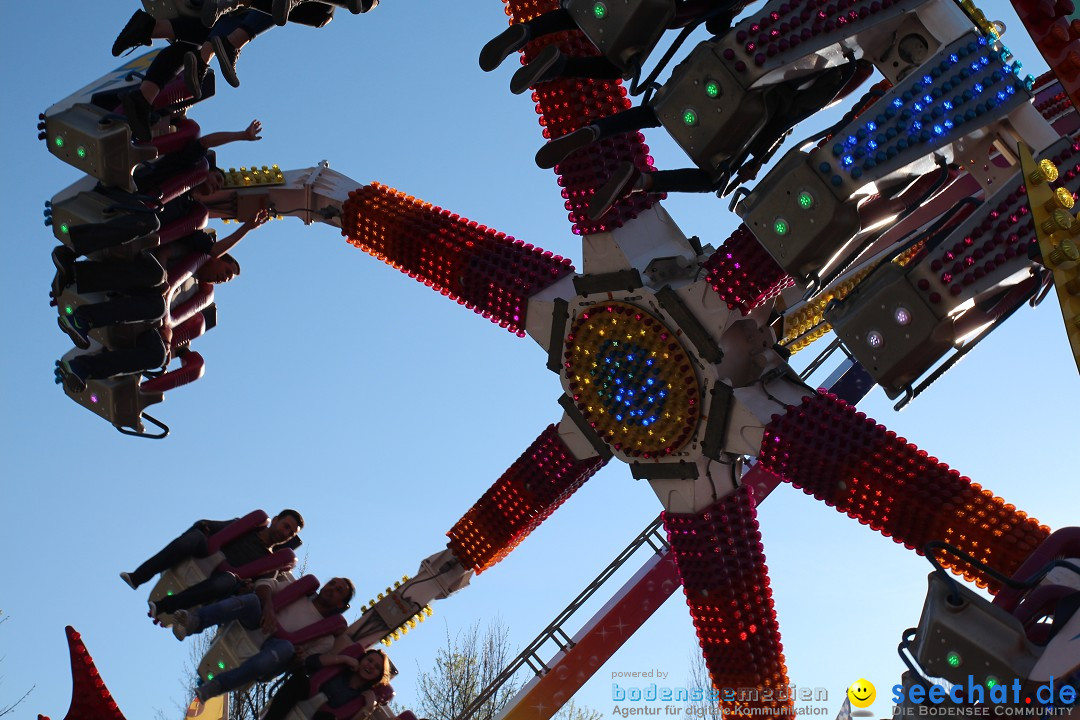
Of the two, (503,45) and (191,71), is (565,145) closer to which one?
(503,45)

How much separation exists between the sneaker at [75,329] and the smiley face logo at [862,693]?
6993 mm

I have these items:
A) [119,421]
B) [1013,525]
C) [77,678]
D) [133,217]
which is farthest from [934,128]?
[77,678]

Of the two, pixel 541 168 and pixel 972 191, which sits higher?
pixel 541 168

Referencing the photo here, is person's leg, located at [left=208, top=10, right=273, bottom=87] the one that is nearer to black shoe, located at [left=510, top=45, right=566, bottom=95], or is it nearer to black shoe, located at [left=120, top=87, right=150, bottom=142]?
black shoe, located at [left=120, top=87, right=150, bottom=142]

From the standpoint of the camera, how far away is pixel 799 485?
10586mm

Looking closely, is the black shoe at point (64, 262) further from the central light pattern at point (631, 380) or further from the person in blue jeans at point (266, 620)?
the central light pattern at point (631, 380)

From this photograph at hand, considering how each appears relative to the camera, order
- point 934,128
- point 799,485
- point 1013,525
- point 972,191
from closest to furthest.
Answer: point 934,128
point 1013,525
point 799,485
point 972,191

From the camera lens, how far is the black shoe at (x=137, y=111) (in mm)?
12055

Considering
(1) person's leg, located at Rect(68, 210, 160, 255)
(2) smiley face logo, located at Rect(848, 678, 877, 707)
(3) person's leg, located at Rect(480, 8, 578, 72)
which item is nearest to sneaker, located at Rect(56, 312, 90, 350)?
(1) person's leg, located at Rect(68, 210, 160, 255)

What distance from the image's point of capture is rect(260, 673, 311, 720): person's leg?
12.2 meters

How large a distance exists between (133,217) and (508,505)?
394 centimetres

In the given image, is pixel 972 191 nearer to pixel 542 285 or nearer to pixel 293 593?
pixel 542 285

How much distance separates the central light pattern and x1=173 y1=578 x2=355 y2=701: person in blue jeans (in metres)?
2.91

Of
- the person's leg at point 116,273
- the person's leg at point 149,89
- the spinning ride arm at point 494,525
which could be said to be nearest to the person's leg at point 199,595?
the spinning ride arm at point 494,525
